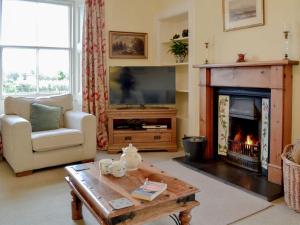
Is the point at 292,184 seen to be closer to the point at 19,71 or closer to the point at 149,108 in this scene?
the point at 149,108

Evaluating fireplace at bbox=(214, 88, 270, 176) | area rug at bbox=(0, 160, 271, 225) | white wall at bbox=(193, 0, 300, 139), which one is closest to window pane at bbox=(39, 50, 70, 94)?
area rug at bbox=(0, 160, 271, 225)

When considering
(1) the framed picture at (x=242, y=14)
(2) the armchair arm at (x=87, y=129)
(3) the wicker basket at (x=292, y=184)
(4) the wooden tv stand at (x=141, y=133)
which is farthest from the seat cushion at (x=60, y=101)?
(3) the wicker basket at (x=292, y=184)

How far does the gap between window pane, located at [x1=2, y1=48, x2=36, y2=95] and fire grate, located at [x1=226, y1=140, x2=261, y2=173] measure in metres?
3.04

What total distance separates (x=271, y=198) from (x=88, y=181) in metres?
1.65

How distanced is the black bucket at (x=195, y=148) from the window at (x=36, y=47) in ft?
7.58

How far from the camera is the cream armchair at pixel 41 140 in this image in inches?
129

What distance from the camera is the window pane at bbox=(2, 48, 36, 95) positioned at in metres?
4.36

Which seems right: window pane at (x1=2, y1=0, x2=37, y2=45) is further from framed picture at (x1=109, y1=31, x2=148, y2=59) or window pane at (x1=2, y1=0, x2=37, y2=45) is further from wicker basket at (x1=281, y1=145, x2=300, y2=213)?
wicker basket at (x1=281, y1=145, x2=300, y2=213)

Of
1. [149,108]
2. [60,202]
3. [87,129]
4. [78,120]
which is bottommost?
[60,202]

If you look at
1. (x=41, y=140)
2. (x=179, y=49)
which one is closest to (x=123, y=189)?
(x=41, y=140)

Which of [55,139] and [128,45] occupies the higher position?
[128,45]

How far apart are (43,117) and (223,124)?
7.48 ft

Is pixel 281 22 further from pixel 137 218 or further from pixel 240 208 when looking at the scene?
pixel 137 218

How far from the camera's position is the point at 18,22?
4387 millimetres
